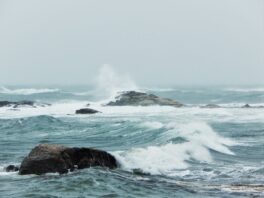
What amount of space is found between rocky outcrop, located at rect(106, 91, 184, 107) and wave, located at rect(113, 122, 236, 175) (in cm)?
2295

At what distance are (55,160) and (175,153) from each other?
6.55 meters

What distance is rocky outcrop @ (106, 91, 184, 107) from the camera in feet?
171

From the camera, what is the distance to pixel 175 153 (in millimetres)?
22516

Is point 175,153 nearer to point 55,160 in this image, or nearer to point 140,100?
point 55,160

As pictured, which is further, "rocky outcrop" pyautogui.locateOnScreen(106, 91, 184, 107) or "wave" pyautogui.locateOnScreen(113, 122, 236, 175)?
"rocky outcrop" pyautogui.locateOnScreen(106, 91, 184, 107)

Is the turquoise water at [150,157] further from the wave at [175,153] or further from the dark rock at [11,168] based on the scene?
the dark rock at [11,168]

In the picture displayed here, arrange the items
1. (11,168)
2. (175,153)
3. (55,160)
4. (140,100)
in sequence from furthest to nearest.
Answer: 1. (140,100)
2. (175,153)
3. (11,168)
4. (55,160)

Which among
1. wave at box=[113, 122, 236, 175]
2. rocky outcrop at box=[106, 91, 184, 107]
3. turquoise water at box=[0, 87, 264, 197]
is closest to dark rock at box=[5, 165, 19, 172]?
turquoise water at box=[0, 87, 264, 197]

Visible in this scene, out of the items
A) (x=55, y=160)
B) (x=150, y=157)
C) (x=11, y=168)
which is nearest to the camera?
(x=55, y=160)

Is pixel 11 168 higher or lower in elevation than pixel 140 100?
lower

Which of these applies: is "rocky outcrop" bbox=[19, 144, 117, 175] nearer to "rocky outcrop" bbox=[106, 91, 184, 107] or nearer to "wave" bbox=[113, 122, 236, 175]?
"wave" bbox=[113, 122, 236, 175]

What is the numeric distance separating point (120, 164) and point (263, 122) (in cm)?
2007

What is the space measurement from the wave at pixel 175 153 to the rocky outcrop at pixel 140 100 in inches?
903

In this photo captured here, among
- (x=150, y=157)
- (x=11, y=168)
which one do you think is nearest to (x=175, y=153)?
(x=150, y=157)
